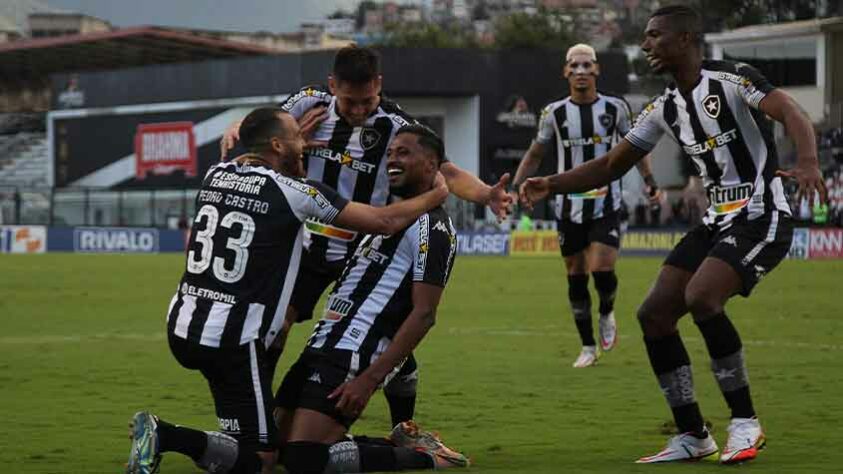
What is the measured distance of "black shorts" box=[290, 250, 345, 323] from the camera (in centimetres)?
1022

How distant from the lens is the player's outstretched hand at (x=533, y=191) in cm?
979

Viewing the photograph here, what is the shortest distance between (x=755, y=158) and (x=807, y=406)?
3059 mm

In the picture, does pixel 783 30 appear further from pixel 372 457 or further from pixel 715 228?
pixel 372 457

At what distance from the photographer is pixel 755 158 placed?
30.8ft

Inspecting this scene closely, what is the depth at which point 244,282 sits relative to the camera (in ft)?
26.6

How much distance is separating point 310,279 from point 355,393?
81.2 inches

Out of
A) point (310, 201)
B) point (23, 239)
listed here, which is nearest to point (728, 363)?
point (310, 201)

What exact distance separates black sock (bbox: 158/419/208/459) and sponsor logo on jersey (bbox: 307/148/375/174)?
9.35 ft

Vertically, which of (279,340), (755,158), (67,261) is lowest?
(67,261)

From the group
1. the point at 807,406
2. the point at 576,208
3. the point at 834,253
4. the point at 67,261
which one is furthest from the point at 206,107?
the point at 807,406

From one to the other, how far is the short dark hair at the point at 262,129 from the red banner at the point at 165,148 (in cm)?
7040

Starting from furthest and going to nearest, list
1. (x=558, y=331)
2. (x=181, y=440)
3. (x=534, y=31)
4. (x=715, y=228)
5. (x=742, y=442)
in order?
(x=534, y=31), (x=558, y=331), (x=715, y=228), (x=742, y=442), (x=181, y=440)

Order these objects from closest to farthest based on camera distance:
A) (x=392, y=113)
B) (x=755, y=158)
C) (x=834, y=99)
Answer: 1. (x=755, y=158)
2. (x=392, y=113)
3. (x=834, y=99)

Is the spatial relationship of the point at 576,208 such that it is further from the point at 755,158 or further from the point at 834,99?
the point at 834,99
